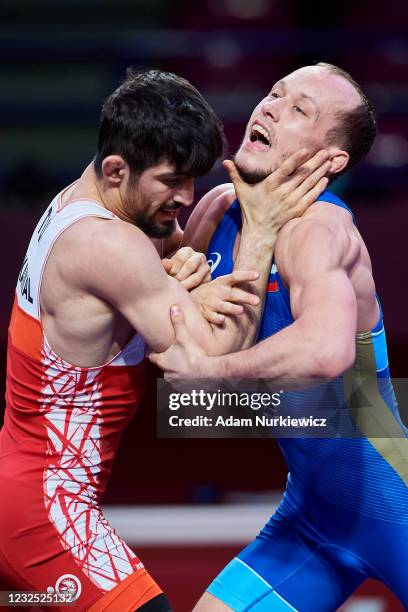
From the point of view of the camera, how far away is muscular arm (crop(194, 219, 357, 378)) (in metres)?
2.68

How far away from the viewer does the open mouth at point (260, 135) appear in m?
3.20

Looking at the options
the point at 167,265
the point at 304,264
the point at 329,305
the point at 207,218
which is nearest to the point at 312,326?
the point at 329,305

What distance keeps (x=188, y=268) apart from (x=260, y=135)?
1.61 feet

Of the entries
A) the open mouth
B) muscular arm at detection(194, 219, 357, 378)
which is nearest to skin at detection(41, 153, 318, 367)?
muscular arm at detection(194, 219, 357, 378)

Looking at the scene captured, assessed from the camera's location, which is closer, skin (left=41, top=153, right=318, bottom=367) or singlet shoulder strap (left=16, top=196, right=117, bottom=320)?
skin (left=41, top=153, right=318, bottom=367)

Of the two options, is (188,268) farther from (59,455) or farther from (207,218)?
(59,455)

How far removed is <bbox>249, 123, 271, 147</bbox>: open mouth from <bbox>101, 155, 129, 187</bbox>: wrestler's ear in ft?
1.67

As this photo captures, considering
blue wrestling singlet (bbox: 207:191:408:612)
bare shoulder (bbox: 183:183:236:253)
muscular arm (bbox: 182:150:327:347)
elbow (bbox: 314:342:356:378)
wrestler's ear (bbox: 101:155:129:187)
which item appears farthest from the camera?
bare shoulder (bbox: 183:183:236:253)

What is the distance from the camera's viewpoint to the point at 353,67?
6809mm

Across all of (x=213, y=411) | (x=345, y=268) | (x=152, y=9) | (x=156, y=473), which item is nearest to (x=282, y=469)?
(x=156, y=473)

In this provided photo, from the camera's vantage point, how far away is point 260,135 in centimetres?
324

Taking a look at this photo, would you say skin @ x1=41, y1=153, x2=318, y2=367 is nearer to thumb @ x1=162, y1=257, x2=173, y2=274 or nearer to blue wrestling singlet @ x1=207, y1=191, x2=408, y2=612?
thumb @ x1=162, y1=257, x2=173, y2=274

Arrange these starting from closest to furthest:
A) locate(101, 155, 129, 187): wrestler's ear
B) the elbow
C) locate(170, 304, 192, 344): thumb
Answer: the elbow < locate(170, 304, 192, 344): thumb < locate(101, 155, 129, 187): wrestler's ear

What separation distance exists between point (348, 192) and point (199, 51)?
1.22m
